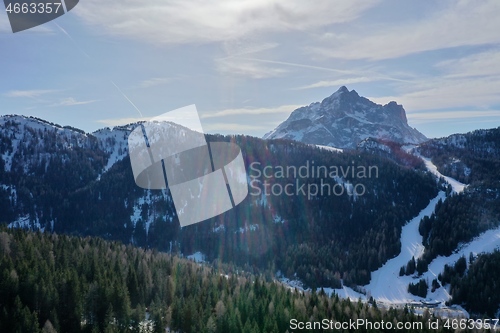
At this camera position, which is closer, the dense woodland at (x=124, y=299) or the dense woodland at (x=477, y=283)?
the dense woodland at (x=124, y=299)

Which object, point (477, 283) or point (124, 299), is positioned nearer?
point (124, 299)

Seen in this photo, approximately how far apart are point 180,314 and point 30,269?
35157mm

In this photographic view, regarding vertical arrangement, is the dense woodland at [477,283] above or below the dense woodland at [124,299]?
below

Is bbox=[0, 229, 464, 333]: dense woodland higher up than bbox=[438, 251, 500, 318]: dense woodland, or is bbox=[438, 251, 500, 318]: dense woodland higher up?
bbox=[0, 229, 464, 333]: dense woodland

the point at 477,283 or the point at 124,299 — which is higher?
the point at 124,299

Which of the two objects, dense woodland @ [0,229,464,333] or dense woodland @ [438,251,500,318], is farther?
dense woodland @ [438,251,500,318]

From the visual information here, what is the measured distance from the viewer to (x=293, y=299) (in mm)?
116125

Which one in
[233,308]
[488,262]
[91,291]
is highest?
[91,291]

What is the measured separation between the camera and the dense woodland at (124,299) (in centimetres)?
8400

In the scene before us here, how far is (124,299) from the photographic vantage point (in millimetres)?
88438

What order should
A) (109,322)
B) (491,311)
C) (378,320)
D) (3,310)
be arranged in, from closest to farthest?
(3,310)
(109,322)
(378,320)
(491,311)

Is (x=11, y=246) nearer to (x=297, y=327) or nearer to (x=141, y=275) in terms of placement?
(x=141, y=275)

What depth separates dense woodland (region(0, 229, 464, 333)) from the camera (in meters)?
84.0

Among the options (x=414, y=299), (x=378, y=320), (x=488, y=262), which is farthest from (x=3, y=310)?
(x=488, y=262)
